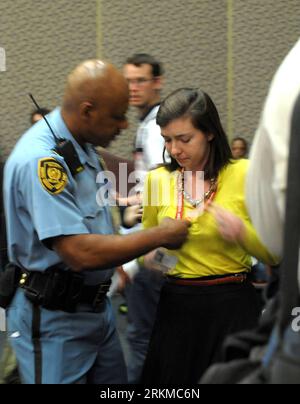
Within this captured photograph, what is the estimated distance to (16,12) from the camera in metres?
7.34

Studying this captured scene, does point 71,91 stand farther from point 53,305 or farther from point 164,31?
point 164,31

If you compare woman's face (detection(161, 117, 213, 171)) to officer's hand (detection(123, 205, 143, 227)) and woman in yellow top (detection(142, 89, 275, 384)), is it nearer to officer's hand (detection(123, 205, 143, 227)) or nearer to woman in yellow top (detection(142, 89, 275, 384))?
woman in yellow top (detection(142, 89, 275, 384))

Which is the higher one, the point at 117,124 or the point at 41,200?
the point at 117,124

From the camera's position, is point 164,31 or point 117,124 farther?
point 164,31

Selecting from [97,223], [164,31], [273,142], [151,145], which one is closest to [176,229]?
[97,223]

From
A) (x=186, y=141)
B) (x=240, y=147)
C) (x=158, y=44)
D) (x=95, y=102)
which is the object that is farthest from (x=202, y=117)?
(x=158, y=44)

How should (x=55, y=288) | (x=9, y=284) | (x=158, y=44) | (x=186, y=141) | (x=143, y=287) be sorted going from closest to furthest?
(x=55, y=288)
(x=9, y=284)
(x=186, y=141)
(x=143, y=287)
(x=158, y=44)

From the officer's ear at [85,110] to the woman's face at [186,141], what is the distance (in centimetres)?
33

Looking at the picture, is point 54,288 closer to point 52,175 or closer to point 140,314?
point 52,175

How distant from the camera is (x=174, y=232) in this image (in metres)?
2.56

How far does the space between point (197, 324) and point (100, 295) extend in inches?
13.7

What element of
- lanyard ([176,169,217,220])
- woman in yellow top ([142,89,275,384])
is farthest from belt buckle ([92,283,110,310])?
lanyard ([176,169,217,220])
